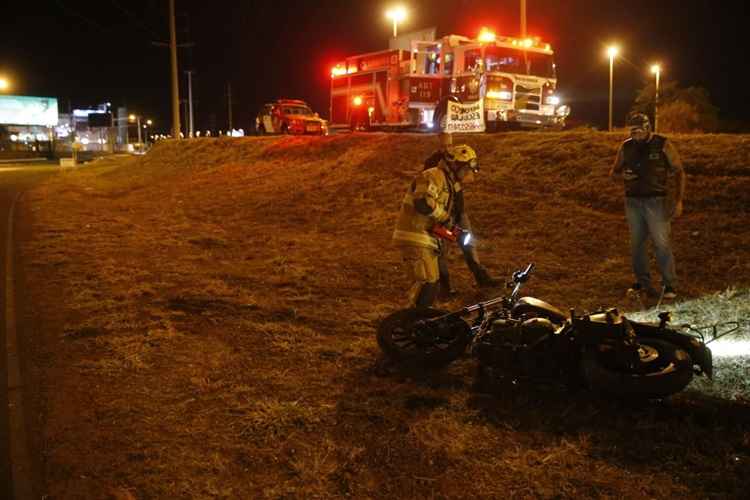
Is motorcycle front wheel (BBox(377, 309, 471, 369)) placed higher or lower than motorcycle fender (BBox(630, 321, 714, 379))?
lower

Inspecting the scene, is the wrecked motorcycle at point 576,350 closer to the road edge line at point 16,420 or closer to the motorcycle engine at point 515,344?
the motorcycle engine at point 515,344

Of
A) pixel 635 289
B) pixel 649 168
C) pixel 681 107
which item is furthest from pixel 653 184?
pixel 681 107

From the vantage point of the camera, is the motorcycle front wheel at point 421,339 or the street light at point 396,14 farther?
the street light at point 396,14

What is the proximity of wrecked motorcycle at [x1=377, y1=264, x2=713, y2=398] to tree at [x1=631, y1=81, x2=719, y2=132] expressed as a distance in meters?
29.7

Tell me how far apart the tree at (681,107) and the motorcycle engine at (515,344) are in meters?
29.9

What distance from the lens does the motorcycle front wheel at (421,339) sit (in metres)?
4.99

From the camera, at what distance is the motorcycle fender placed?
4102 mm

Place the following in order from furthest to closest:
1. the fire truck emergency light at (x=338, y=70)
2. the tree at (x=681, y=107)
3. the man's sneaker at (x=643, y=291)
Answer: the tree at (x=681, y=107) < the fire truck emergency light at (x=338, y=70) < the man's sneaker at (x=643, y=291)

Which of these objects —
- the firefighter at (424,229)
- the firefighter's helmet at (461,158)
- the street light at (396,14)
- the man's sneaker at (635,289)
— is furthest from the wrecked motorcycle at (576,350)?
the street light at (396,14)

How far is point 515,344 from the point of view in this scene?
4.42m

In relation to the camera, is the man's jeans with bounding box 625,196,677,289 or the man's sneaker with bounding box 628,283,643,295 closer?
the man's jeans with bounding box 625,196,677,289

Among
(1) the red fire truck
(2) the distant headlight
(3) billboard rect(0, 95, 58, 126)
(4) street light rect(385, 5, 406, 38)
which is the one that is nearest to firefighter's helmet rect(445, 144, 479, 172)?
(1) the red fire truck

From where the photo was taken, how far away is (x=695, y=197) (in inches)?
380

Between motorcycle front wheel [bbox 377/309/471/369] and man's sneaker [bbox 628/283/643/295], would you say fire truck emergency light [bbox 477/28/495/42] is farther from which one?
motorcycle front wheel [bbox 377/309/471/369]
